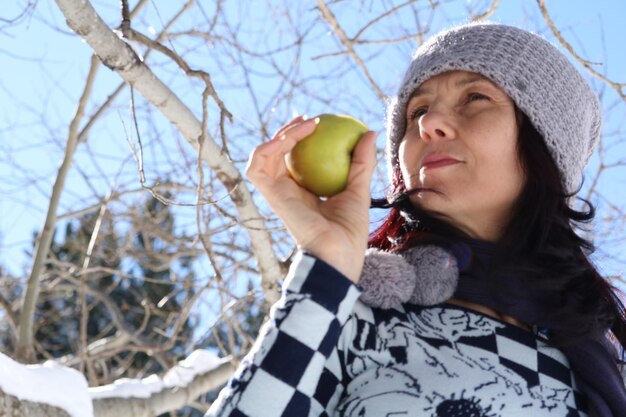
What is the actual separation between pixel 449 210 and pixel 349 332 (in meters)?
0.31

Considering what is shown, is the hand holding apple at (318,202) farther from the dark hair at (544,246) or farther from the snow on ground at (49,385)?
the snow on ground at (49,385)

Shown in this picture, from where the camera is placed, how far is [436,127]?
136cm

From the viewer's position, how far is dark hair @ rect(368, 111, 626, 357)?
4.42 ft

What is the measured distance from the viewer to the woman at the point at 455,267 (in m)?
1.11

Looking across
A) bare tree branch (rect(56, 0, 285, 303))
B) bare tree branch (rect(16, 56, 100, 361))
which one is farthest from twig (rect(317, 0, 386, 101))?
bare tree branch (rect(16, 56, 100, 361))

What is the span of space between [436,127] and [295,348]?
50 centimetres

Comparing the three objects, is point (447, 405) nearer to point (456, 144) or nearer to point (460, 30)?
point (456, 144)

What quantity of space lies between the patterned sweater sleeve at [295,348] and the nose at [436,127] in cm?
38

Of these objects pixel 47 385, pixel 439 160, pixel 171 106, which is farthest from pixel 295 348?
pixel 47 385

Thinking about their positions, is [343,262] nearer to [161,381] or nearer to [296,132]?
[296,132]

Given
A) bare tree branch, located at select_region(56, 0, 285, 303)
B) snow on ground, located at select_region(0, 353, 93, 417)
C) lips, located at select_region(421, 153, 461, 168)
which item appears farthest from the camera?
snow on ground, located at select_region(0, 353, 93, 417)

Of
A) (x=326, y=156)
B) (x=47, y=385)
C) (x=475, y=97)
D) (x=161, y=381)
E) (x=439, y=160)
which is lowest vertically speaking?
(x=47, y=385)

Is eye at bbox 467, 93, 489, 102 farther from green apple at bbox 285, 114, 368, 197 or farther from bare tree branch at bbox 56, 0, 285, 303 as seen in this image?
bare tree branch at bbox 56, 0, 285, 303

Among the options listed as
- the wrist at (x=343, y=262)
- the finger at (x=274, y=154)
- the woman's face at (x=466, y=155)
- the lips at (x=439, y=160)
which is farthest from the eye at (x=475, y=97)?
the wrist at (x=343, y=262)
